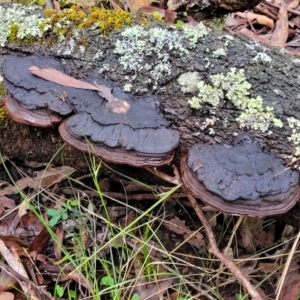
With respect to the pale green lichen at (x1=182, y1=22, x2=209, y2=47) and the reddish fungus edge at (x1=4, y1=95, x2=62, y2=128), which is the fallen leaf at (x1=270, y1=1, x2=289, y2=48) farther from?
the reddish fungus edge at (x1=4, y1=95, x2=62, y2=128)

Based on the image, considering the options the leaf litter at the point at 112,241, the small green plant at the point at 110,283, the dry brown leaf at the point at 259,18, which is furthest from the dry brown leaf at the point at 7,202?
the dry brown leaf at the point at 259,18

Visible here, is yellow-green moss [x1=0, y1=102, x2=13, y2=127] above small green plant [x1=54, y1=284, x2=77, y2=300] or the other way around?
above

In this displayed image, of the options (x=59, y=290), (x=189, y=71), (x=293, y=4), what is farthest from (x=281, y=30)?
(x=59, y=290)

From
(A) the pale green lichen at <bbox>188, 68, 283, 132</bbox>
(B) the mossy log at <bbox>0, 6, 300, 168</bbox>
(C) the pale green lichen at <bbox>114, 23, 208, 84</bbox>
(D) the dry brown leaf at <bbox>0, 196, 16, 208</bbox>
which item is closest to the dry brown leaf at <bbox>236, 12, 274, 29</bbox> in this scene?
(B) the mossy log at <bbox>0, 6, 300, 168</bbox>

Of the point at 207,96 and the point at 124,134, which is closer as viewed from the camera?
the point at 124,134

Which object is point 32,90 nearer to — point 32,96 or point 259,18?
point 32,96

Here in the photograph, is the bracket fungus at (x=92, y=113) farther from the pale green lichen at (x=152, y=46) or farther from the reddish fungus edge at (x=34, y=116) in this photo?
the pale green lichen at (x=152, y=46)
